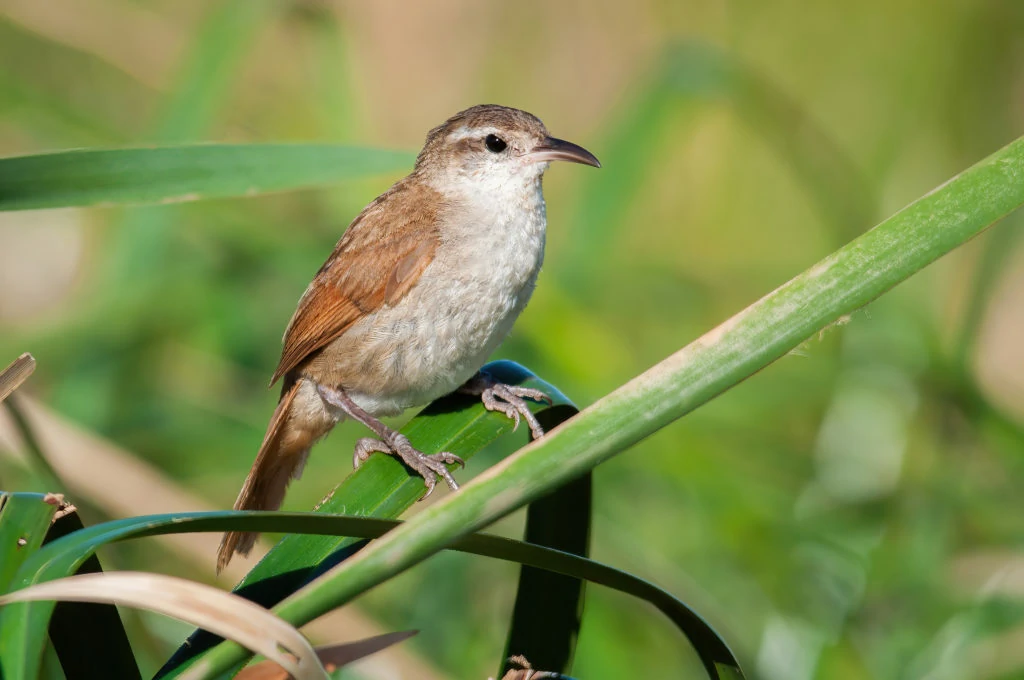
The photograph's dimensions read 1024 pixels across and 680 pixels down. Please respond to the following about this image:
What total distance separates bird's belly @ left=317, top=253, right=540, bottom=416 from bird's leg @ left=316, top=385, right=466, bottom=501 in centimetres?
9

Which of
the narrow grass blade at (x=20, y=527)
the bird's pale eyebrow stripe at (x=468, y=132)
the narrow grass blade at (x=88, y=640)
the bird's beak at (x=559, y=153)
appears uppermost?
the bird's pale eyebrow stripe at (x=468, y=132)

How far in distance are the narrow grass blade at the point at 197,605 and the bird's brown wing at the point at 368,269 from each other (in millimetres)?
1617

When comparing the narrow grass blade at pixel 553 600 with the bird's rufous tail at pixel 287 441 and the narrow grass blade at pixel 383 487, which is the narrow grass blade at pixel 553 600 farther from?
the bird's rufous tail at pixel 287 441

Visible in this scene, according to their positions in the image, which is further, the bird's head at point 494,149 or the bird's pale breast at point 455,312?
the bird's head at point 494,149

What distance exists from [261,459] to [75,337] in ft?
5.32

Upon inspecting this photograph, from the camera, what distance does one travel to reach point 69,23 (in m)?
5.39

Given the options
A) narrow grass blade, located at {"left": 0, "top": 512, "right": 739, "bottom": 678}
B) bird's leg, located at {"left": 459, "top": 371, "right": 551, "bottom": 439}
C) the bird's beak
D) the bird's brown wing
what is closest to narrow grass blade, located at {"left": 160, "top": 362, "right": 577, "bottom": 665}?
bird's leg, located at {"left": 459, "top": 371, "right": 551, "bottom": 439}

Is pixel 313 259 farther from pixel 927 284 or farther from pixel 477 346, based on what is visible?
pixel 927 284

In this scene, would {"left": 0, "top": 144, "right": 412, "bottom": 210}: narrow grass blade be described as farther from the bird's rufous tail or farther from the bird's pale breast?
the bird's rufous tail

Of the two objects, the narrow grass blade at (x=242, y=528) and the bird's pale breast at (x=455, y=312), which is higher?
the bird's pale breast at (x=455, y=312)

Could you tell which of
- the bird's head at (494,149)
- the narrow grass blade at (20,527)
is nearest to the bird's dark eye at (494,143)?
the bird's head at (494,149)

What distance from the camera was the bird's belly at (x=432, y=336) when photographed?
2.85 m

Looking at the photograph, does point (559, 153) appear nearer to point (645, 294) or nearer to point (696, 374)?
point (696, 374)

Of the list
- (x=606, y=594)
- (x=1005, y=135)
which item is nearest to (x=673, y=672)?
(x=606, y=594)
